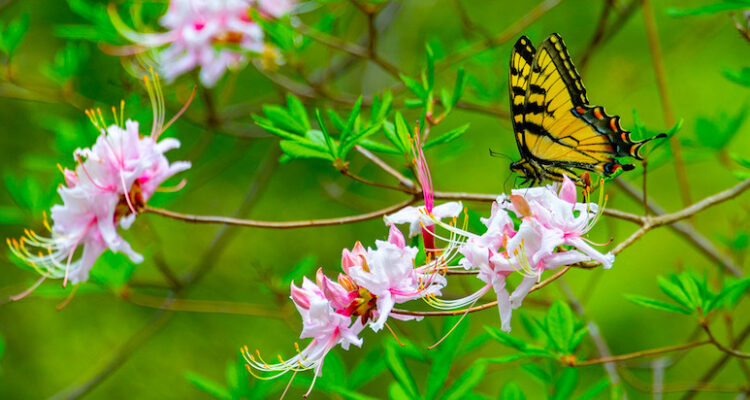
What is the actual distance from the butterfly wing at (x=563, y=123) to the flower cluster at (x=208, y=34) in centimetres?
96

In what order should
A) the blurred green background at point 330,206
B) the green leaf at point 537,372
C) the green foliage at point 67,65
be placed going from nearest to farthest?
the green leaf at point 537,372 → the green foliage at point 67,65 → the blurred green background at point 330,206

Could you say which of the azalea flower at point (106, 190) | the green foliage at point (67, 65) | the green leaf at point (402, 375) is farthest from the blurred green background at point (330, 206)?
the green leaf at point (402, 375)

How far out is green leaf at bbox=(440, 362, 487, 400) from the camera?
1.26 m

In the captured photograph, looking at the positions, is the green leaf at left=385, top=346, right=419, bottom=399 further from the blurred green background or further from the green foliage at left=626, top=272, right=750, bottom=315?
the blurred green background

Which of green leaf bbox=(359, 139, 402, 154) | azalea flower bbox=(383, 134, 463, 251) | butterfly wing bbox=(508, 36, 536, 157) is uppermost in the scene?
butterfly wing bbox=(508, 36, 536, 157)

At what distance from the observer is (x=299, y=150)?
1.16 metres

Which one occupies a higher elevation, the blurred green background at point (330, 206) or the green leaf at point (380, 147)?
the blurred green background at point (330, 206)

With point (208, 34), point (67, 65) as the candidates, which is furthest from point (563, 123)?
point (67, 65)

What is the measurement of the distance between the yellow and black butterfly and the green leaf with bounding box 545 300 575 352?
222 mm

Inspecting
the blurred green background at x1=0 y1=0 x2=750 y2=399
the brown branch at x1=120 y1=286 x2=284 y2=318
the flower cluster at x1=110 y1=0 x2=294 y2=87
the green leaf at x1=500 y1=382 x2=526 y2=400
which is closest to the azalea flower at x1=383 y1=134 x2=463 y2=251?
the green leaf at x1=500 y1=382 x2=526 y2=400

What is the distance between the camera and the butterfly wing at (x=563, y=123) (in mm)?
1176

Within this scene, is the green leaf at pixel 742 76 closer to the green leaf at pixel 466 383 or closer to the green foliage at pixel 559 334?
the green foliage at pixel 559 334

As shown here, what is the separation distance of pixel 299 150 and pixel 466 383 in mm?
499

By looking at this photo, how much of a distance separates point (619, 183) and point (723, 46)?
2615mm
